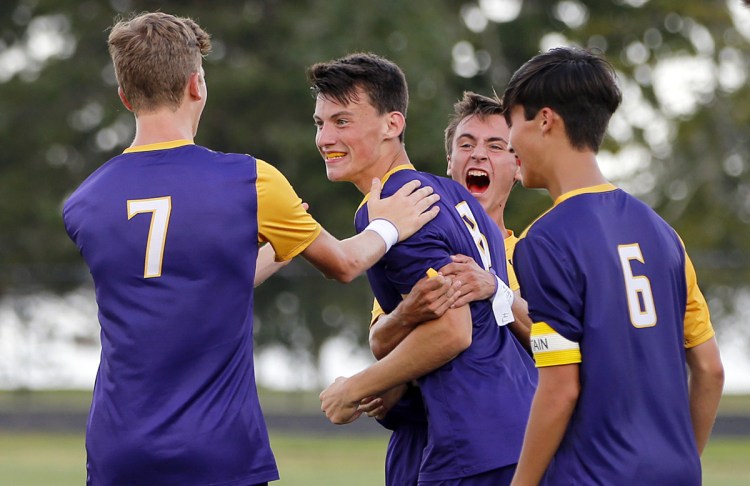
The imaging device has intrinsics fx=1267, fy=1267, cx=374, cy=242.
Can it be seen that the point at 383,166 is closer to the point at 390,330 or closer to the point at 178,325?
the point at 390,330

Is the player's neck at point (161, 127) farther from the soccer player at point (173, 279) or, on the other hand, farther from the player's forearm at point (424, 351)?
the player's forearm at point (424, 351)

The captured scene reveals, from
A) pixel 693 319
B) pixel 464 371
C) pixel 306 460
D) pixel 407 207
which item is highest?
pixel 407 207

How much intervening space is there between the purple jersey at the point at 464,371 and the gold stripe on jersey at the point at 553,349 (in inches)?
36.4

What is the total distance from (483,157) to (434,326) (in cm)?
152

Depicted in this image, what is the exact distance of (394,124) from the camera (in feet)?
Result: 16.6

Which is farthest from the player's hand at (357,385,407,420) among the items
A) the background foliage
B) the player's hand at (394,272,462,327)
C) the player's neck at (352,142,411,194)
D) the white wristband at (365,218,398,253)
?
the background foliage

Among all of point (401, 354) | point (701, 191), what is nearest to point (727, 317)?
point (701, 191)

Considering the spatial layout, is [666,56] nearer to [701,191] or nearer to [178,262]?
[701,191]

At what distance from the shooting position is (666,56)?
3089 centimetres

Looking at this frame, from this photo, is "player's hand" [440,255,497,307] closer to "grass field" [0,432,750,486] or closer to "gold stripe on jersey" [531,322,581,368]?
"gold stripe on jersey" [531,322,581,368]

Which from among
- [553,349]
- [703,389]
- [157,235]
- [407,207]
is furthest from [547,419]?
[157,235]

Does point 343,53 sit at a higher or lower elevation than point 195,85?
higher

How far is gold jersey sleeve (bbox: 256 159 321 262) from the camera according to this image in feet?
13.9

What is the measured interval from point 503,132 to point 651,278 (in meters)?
2.28
